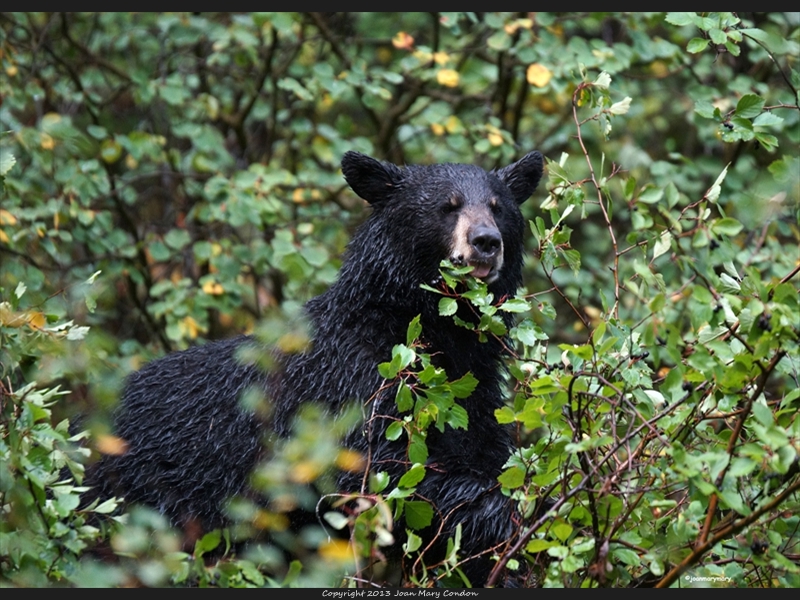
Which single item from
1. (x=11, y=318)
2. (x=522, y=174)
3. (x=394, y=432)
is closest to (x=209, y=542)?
(x=394, y=432)

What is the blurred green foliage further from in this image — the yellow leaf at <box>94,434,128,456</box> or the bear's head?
the bear's head

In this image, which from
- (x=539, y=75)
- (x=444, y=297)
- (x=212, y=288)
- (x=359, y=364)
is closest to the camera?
(x=444, y=297)

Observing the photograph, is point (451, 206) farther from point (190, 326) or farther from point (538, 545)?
point (190, 326)

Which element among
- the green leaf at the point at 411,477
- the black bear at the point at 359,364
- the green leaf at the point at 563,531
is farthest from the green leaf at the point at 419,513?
the black bear at the point at 359,364

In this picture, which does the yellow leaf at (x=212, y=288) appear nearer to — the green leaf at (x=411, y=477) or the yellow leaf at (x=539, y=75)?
the yellow leaf at (x=539, y=75)

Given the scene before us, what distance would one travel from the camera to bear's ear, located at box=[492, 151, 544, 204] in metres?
6.24

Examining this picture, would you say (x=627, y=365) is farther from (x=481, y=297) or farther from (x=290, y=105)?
(x=290, y=105)

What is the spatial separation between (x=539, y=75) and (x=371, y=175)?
2.56 meters

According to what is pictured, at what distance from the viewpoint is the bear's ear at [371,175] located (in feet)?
19.4

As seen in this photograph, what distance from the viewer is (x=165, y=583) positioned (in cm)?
405

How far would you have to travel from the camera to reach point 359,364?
5582 mm

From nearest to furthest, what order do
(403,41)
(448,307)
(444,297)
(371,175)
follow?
1. (448,307)
2. (444,297)
3. (371,175)
4. (403,41)

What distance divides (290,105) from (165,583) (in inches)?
257

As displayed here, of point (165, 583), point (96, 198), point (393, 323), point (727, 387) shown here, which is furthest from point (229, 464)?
point (96, 198)
